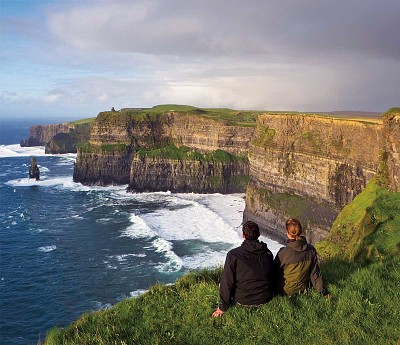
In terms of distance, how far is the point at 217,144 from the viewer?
327 feet

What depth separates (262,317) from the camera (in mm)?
9664

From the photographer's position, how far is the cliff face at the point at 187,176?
312ft

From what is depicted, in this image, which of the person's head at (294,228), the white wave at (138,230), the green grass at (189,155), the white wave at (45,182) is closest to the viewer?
the person's head at (294,228)

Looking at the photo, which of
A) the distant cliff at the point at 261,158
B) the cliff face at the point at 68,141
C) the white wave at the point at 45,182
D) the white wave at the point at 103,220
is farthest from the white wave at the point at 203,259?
the cliff face at the point at 68,141

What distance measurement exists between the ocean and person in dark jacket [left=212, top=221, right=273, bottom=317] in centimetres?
2692

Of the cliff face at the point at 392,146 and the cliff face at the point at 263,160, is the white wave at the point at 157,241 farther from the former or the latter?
the cliff face at the point at 392,146

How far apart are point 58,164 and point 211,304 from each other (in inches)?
5434

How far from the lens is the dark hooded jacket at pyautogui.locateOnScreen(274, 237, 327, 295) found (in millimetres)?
10398

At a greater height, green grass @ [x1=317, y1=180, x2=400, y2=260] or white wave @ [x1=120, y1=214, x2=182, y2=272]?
green grass @ [x1=317, y1=180, x2=400, y2=260]

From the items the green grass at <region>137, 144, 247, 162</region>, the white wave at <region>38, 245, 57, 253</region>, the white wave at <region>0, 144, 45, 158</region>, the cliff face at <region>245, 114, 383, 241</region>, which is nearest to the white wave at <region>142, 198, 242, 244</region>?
the cliff face at <region>245, 114, 383, 241</region>

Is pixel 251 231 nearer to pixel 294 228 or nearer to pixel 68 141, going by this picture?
pixel 294 228

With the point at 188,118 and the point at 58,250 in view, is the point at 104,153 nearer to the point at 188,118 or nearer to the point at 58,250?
the point at 188,118

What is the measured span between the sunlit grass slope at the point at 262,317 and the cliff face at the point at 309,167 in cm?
3189

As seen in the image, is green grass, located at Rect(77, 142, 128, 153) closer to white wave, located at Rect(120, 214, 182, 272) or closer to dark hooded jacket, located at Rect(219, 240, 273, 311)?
white wave, located at Rect(120, 214, 182, 272)
